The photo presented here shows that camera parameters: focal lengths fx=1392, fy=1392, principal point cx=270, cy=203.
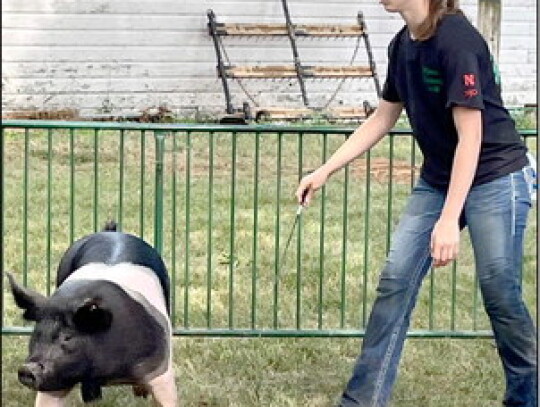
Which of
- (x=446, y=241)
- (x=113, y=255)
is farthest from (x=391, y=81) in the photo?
(x=113, y=255)

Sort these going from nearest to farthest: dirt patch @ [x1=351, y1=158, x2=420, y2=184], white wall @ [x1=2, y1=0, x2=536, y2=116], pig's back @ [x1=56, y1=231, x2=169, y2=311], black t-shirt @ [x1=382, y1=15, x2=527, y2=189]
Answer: black t-shirt @ [x1=382, y1=15, x2=527, y2=189], pig's back @ [x1=56, y1=231, x2=169, y2=311], dirt patch @ [x1=351, y1=158, x2=420, y2=184], white wall @ [x1=2, y1=0, x2=536, y2=116]

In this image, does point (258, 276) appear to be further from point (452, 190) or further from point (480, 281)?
point (452, 190)

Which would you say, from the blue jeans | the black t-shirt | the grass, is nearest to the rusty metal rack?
the grass

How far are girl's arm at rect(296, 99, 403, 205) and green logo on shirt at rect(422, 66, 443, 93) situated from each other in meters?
0.43

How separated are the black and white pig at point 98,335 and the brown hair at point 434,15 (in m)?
1.32

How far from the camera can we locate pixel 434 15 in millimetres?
4734

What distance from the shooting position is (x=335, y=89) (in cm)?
1848

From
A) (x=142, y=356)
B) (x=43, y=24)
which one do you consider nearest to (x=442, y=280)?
(x=142, y=356)

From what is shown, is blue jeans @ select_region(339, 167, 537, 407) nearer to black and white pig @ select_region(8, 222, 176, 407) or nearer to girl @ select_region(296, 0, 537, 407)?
girl @ select_region(296, 0, 537, 407)

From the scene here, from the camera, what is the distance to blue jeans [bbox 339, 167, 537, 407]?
482cm

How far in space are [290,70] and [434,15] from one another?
13.2 metres

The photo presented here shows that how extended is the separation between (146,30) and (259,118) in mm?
1884

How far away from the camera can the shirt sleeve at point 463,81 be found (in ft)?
15.2

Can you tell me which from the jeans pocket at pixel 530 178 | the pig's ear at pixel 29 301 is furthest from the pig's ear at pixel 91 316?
the jeans pocket at pixel 530 178
